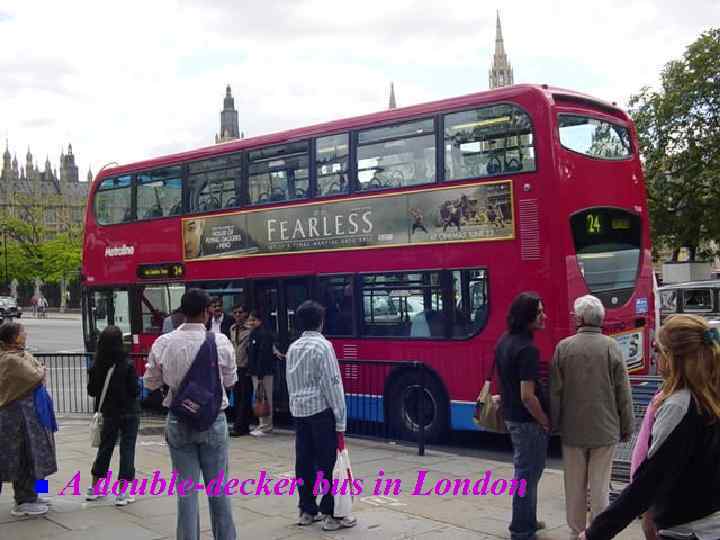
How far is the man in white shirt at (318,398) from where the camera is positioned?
6.23 meters

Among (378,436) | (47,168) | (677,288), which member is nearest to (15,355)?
(378,436)

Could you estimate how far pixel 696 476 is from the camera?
3016 millimetres

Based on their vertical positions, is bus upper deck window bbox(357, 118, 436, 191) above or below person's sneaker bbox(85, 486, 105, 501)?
above

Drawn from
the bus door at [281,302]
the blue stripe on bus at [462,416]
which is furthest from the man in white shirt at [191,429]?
the bus door at [281,302]

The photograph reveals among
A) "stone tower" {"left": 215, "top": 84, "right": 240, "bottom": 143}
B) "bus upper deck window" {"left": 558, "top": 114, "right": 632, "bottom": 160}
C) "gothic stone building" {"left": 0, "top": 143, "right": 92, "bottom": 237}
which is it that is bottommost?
"bus upper deck window" {"left": 558, "top": 114, "right": 632, "bottom": 160}

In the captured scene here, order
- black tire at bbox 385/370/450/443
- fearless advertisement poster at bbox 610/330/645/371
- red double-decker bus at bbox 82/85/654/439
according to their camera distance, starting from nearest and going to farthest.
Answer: red double-decker bus at bbox 82/85/654/439
fearless advertisement poster at bbox 610/330/645/371
black tire at bbox 385/370/450/443

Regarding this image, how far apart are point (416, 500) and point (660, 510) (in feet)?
14.7

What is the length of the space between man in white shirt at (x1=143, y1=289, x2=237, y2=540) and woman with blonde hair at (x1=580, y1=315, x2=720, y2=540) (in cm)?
290

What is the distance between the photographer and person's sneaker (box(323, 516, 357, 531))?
249 inches

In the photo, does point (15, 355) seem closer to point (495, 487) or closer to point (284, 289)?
point (495, 487)

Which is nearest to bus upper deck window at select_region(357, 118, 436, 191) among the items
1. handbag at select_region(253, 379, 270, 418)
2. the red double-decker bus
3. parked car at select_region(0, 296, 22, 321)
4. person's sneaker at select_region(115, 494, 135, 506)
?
the red double-decker bus

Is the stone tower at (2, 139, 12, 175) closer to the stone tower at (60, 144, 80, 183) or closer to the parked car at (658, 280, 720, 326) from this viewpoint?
the stone tower at (60, 144, 80, 183)

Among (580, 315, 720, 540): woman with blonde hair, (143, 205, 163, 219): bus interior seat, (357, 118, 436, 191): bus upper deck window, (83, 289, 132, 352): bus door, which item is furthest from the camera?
(83, 289, 132, 352): bus door

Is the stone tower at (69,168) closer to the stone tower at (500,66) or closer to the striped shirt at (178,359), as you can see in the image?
the stone tower at (500,66)
